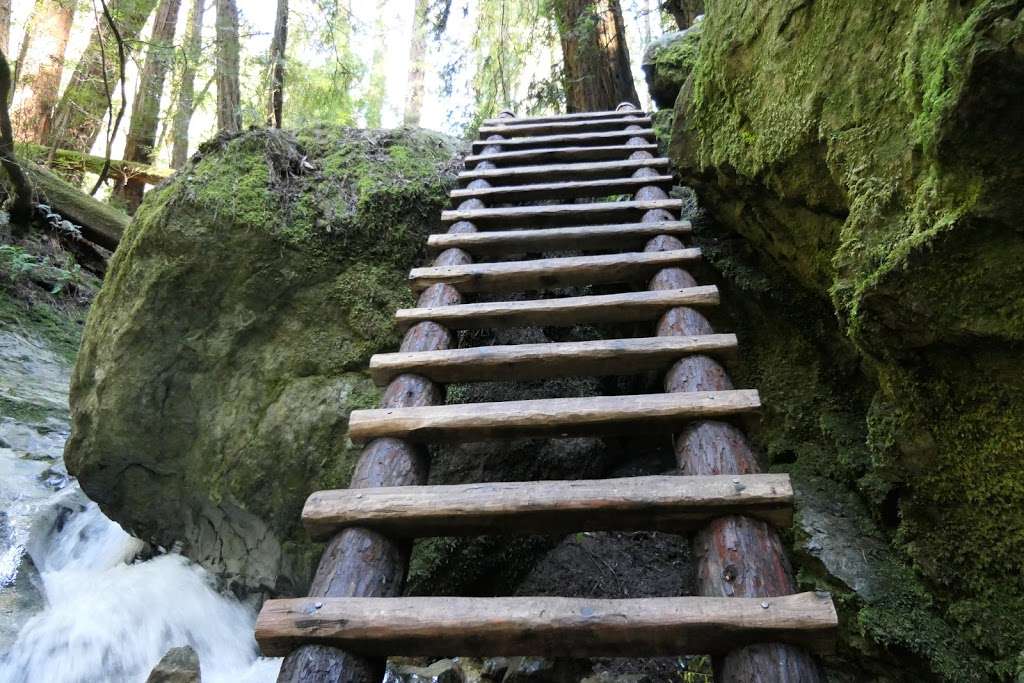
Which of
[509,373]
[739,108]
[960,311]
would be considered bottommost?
[509,373]

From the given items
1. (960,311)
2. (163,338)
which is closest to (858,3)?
(960,311)

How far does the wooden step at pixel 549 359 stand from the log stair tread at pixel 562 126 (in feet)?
8.67

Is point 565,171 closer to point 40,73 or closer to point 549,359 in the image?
point 549,359

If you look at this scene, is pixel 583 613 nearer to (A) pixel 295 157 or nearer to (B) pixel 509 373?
(B) pixel 509 373

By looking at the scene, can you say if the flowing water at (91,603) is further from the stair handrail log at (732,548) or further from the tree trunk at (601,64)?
the tree trunk at (601,64)

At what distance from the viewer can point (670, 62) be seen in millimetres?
4281

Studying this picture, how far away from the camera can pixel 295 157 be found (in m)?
3.74

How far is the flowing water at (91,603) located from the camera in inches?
117

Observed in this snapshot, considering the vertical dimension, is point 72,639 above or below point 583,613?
below

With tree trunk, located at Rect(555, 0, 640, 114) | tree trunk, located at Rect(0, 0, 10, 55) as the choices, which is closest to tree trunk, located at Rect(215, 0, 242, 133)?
tree trunk, located at Rect(0, 0, 10, 55)

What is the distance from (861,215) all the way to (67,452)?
3.69m

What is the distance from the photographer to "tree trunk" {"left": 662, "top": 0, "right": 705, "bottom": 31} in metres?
5.88

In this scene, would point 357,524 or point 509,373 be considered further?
point 509,373

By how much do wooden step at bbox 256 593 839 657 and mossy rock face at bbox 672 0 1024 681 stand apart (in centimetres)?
91
